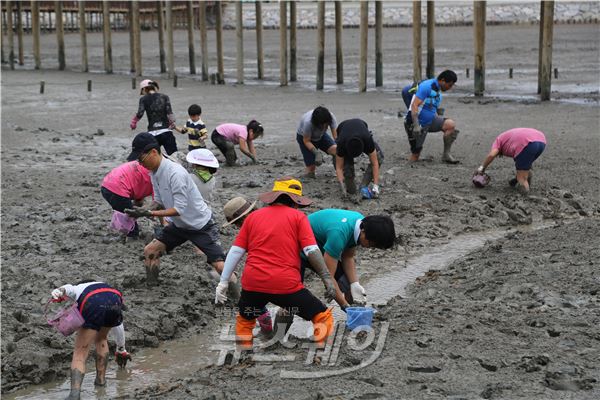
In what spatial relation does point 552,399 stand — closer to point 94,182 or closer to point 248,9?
point 94,182

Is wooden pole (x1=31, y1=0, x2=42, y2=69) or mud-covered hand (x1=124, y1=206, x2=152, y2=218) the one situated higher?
wooden pole (x1=31, y1=0, x2=42, y2=69)

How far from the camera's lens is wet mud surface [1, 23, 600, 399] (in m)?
6.02

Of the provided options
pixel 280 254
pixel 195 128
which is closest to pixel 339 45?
pixel 195 128

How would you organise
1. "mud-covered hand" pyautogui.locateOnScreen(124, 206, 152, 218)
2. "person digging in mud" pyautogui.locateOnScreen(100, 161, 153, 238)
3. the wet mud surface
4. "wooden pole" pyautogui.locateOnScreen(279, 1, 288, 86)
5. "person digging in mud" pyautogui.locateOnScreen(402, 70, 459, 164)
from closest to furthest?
the wet mud surface, "mud-covered hand" pyautogui.locateOnScreen(124, 206, 152, 218), "person digging in mud" pyautogui.locateOnScreen(100, 161, 153, 238), "person digging in mud" pyautogui.locateOnScreen(402, 70, 459, 164), "wooden pole" pyautogui.locateOnScreen(279, 1, 288, 86)

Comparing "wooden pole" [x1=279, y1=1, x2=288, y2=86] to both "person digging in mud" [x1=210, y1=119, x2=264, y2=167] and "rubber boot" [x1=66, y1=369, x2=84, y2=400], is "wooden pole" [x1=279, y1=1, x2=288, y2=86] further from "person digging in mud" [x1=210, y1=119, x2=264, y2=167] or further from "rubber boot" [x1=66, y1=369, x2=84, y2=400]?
"rubber boot" [x1=66, y1=369, x2=84, y2=400]

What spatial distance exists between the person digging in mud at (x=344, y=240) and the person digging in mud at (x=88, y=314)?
124 centimetres

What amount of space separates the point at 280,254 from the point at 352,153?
5.34 m

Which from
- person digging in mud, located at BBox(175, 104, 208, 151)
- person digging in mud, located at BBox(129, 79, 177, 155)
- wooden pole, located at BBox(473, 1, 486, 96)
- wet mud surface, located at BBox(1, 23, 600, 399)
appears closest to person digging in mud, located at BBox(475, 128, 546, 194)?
wet mud surface, located at BBox(1, 23, 600, 399)

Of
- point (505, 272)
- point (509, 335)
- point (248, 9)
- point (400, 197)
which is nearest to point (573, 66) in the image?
point (400, 197)

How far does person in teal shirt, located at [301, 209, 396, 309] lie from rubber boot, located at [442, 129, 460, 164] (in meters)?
6.93

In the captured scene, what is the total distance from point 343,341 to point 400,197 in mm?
5753

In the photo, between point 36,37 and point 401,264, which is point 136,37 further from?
point 401,264

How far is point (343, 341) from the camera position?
259 inches

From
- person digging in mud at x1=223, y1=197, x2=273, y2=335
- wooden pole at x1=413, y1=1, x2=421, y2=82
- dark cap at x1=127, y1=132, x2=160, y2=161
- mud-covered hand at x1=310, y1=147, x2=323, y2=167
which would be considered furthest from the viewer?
wooden pole at x1=413, y1=1, x2=421, y2=82
